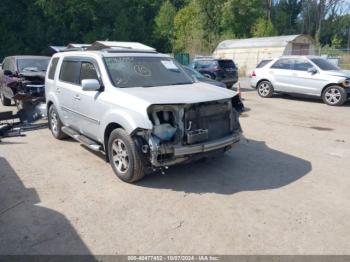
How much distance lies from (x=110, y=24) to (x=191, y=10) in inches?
506

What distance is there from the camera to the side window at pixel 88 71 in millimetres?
5941

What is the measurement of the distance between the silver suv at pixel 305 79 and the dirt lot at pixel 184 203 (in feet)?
18.6

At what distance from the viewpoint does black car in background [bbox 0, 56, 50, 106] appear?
10141 millimetres

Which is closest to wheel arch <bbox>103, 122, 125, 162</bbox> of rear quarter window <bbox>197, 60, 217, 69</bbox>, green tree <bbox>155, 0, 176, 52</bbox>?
rear quarter window <bbox>197, 60, 217, 69</bbox>

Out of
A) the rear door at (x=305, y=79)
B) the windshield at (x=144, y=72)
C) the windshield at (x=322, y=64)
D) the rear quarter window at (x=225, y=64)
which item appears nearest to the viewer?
the windshield at (x=144, y=72)

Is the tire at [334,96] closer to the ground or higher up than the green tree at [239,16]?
closer to the ground

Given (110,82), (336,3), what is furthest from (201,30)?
(110,82)

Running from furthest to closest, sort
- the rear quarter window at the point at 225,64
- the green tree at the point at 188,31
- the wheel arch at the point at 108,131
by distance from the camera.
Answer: the green tree at the point at 188,31 < the rear quarter window at the point at 225,64 < the wheel arch at the point at 108,131

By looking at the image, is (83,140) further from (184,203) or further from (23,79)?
(23,79)

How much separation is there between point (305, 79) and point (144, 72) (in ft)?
28.3

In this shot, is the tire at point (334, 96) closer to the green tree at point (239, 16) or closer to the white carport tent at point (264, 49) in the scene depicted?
the white carport tent at point (264, 49)

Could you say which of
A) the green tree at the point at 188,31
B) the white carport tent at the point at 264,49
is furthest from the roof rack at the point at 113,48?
the green tree at the point at 188,31

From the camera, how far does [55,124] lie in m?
7.65

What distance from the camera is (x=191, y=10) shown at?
52969 millimetres
